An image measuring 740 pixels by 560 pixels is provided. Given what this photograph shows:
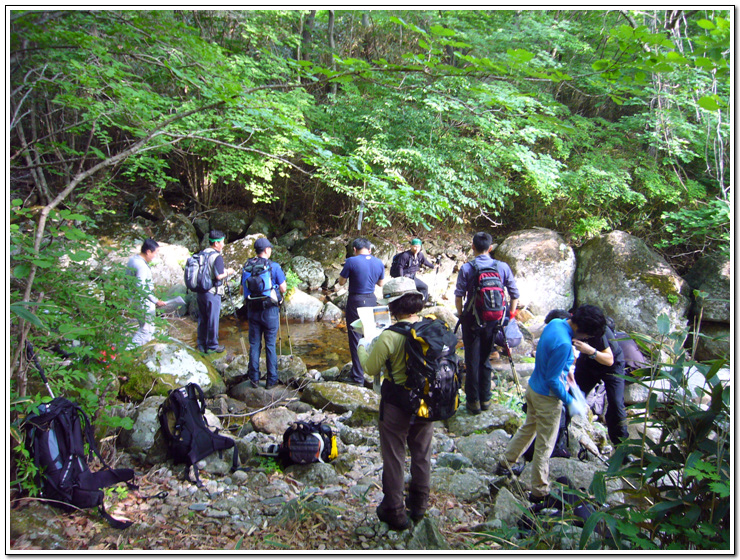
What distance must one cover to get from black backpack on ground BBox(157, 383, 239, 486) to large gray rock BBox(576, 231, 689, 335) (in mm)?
9212

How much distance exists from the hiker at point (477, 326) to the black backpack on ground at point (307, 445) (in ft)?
6.22

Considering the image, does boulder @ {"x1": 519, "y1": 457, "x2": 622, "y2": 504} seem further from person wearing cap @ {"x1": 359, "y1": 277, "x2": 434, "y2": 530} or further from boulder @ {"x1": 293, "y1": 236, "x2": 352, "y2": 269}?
boulder @ {"x1": 293, "y1": 236, "x2": 352, "y2": 269}

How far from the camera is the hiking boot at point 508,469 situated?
12.3ft

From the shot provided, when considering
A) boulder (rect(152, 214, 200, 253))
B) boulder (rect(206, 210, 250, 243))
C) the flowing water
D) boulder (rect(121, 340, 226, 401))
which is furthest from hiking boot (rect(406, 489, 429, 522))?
boulder (rect(206, 210, 250, 243))

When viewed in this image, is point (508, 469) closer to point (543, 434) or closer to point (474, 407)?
point (543, 434)

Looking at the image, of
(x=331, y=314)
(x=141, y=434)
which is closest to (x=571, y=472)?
(x=141, y=434)

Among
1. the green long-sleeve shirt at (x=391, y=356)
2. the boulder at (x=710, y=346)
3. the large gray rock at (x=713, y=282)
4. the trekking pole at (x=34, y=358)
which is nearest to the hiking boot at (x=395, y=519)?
the green long-sleeve shirt at (x=391, y=356)

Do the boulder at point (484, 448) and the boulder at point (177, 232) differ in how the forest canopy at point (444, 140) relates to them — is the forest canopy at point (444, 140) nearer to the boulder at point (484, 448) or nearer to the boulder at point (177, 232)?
the boulder at point (177, 232)

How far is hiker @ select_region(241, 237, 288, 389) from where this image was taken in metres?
5.67

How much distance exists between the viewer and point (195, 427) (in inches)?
142

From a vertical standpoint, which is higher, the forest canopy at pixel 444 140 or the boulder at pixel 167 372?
the forest canopy at pixel 444 140

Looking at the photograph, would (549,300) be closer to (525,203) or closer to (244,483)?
(525,203)

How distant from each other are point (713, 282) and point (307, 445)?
10491mm
